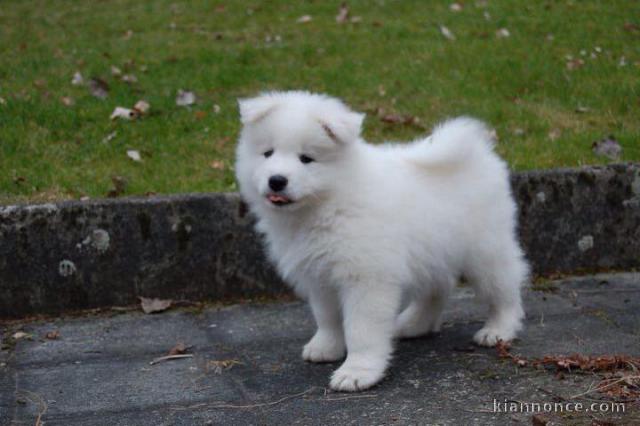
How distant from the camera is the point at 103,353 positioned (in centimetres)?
370

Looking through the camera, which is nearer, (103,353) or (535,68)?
(103,353)

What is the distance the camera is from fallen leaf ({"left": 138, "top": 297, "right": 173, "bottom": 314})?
4.29 meters

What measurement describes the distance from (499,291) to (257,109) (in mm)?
1298

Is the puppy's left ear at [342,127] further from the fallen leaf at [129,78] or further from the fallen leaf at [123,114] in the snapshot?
the fallen leaf at [129,78]

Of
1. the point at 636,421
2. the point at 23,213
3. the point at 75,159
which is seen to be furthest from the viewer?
the point at 75,159

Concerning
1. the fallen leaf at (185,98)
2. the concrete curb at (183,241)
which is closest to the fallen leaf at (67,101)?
the fallen leaf at (185,98)

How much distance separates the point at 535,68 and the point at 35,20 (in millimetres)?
4725

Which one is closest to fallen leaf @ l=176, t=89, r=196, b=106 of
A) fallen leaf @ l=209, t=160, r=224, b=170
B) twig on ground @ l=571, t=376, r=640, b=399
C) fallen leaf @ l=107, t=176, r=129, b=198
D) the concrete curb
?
fallen leaf @ l=209, t=160, r=224, b=170

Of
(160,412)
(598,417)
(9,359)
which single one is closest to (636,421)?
(598,417)

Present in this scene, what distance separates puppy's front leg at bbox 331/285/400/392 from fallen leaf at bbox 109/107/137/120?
293cm

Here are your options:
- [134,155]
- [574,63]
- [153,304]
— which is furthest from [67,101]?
[574,63]

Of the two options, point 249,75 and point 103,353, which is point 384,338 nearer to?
point 103,353

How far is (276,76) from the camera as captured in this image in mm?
6449

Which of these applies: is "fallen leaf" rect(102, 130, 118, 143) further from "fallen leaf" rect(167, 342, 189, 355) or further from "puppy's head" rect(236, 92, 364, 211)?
"puppy's head" rect(236, 92, 364, 211)
